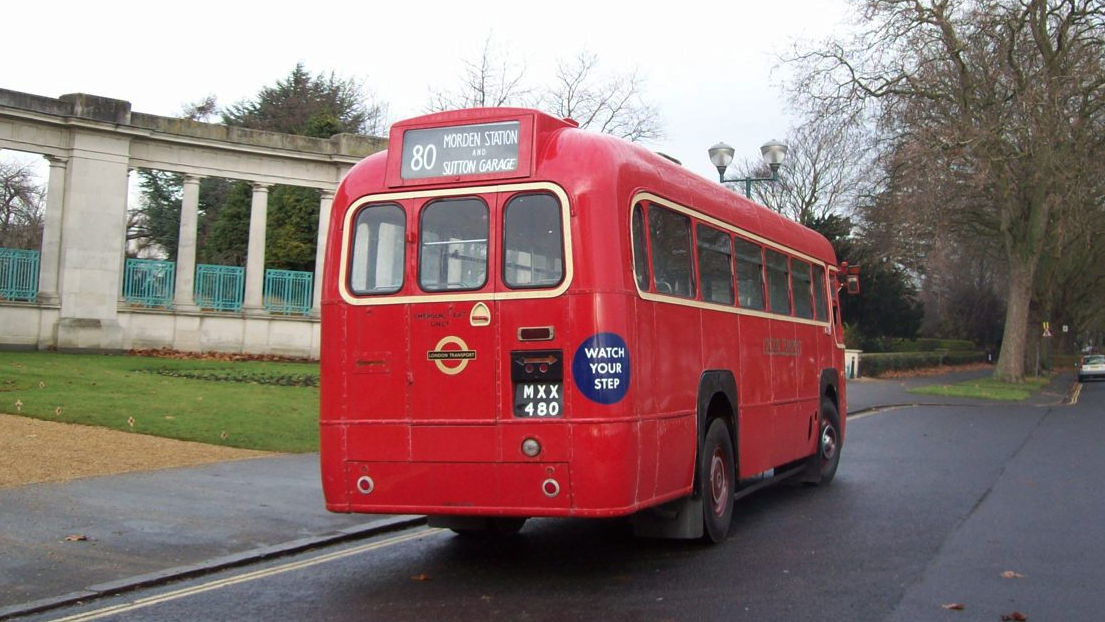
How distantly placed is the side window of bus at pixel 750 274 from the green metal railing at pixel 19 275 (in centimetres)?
2134

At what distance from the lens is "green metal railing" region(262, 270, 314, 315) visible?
103 ft

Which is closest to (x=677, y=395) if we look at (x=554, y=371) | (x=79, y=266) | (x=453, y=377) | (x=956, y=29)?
(x=554, y=371)

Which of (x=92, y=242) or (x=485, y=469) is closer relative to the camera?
(x=485, y=469)

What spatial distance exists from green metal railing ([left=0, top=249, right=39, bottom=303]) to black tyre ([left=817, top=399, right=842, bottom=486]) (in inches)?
813

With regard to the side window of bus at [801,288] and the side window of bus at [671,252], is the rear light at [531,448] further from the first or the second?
the side window of bus at [801,288]

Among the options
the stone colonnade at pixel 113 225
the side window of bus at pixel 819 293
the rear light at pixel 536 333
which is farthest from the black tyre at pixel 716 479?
the stone colonnade at pixel 113 225

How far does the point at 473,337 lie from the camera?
7.83 metres

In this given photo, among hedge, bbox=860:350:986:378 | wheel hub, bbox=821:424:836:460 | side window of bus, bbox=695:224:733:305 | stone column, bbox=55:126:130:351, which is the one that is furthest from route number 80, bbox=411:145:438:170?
hedge, bbox=860:350:986:378

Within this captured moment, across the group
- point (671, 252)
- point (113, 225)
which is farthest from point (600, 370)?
point (113, 225)

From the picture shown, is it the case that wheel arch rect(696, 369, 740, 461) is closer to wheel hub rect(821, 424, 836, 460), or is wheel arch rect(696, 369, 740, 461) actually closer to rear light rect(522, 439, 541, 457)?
rear light rect(522, 439, 541, 457)

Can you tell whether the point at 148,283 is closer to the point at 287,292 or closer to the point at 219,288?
the point at 219,288

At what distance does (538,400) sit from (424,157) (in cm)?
210

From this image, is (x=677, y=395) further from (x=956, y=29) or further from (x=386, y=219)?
(x=956, y=29)

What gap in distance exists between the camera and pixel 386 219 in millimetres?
8250
